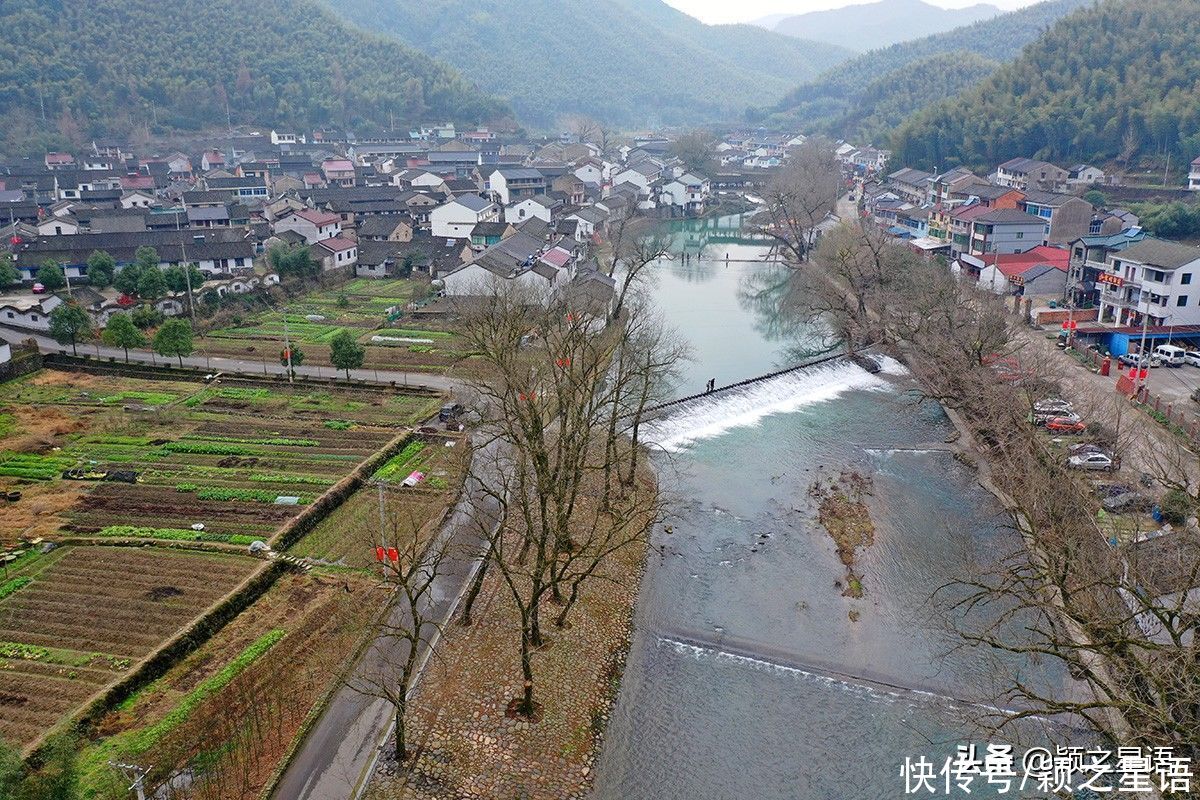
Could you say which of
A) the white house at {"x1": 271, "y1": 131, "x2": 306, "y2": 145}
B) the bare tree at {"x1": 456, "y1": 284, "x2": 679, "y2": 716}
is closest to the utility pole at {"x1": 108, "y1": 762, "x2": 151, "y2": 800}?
the bare tree at {"x1": 456, "y1": 284, "x2": 679, "y2": 716}

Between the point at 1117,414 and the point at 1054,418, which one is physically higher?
the point at 1117,414

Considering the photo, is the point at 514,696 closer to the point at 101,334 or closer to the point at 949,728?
the point at 949,728

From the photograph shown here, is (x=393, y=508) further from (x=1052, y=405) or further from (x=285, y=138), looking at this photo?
(x=285, y=138)

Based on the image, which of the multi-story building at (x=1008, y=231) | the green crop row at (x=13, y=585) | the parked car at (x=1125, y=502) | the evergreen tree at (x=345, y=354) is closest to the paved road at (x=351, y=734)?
the green crop row at (x=13, y=585)

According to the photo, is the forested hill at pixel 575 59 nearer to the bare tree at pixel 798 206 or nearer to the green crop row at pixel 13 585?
the bare tree at pixel 798 206

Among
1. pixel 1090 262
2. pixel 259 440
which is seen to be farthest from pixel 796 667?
pixel 1090 262

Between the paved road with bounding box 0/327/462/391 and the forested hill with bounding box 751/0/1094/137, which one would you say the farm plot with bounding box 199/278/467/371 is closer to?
the paved road with bounding box 0/327/462/391

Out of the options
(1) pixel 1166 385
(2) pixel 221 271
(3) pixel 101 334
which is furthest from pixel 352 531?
(2) pixel 221 271
